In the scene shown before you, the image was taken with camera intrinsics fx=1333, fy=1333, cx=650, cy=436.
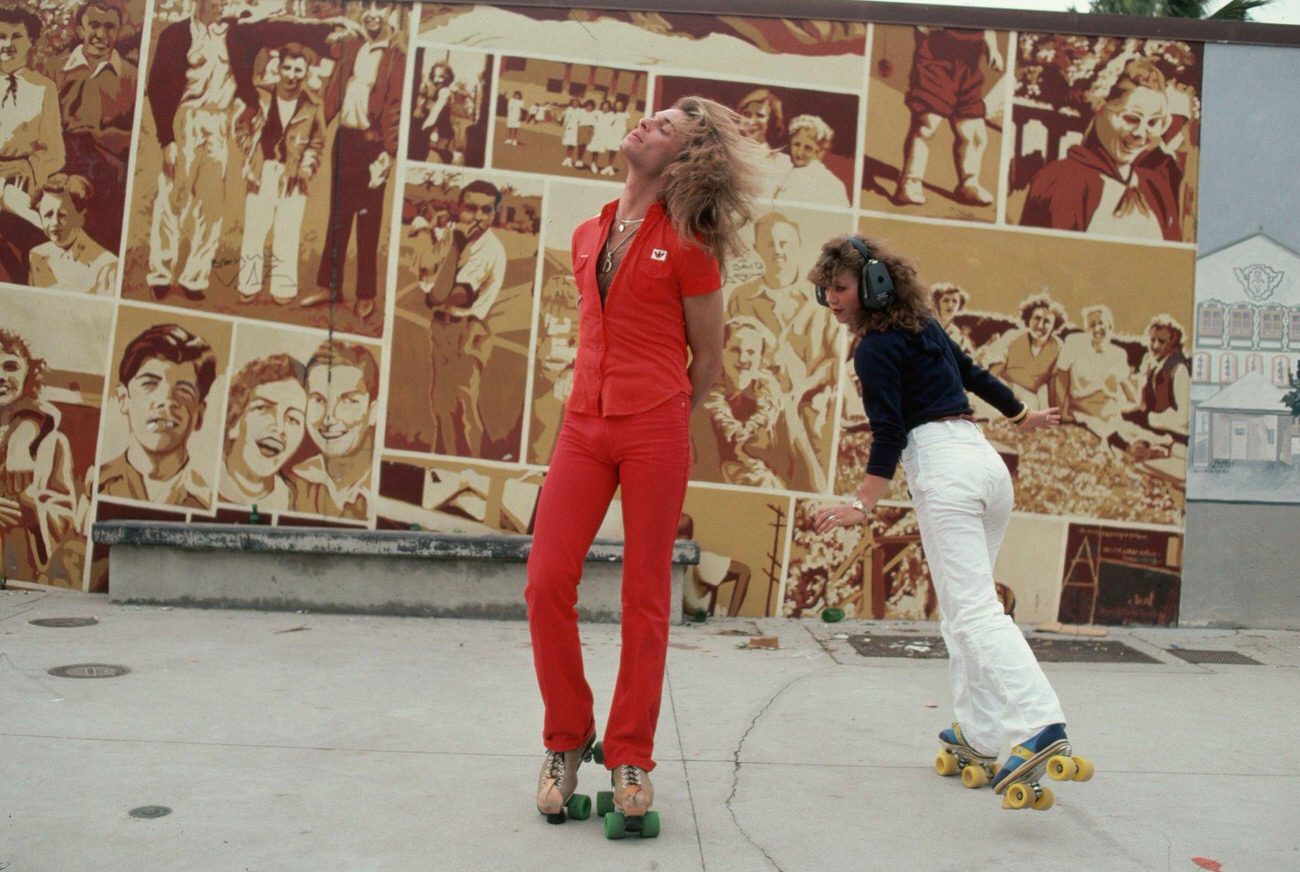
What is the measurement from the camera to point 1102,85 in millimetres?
6984

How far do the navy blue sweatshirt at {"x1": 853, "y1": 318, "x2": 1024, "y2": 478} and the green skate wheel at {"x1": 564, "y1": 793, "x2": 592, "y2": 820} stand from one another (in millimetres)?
1319

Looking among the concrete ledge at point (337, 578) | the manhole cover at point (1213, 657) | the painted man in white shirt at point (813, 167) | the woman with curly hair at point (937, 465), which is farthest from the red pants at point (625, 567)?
the manhole cover at point (1213, 657)

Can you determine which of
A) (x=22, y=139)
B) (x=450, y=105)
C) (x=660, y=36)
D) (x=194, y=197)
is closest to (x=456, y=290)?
(x=450, y=105)

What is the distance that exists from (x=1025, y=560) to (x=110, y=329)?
16.1ft

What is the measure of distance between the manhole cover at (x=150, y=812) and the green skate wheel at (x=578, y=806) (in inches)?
42.7

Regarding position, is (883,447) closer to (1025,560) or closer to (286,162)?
(1025,560)

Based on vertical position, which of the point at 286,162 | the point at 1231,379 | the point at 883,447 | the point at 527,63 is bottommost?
the point at 883,447

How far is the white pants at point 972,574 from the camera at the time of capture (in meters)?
3.90

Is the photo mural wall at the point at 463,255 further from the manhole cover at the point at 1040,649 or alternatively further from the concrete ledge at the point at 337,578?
the manhole cover at the point at 1040,649

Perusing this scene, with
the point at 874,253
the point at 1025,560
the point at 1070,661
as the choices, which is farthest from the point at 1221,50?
the point at 874,253

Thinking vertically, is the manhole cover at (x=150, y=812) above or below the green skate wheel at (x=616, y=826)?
below

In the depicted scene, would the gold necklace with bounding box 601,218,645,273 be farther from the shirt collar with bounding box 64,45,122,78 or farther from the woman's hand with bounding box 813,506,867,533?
the shirt collar with bounding box 64,45,122,78

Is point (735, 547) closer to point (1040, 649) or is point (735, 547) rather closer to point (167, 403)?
point (1040, 649)

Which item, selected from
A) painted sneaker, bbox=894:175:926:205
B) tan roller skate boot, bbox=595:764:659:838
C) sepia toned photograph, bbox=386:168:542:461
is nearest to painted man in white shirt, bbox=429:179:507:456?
sepia toned photograph, bbox=386:168:542:461
